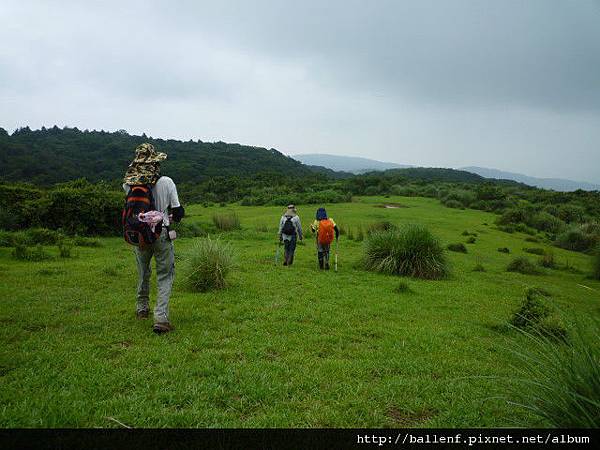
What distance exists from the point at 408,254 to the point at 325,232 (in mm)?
2811

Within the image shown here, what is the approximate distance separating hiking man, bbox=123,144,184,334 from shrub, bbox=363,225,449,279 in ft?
27.2

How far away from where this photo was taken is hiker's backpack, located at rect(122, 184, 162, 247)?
5875 millimetres

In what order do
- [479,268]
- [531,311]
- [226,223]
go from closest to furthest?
1. [531,311]
2. [479,268]
3. [226,223]

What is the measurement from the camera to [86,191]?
19.2 metres

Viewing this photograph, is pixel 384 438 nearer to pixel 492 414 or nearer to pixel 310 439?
pixel 310 439

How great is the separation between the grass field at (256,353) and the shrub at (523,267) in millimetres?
5314

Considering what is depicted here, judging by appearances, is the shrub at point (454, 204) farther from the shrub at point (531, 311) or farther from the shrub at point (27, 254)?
the shrub at point (27, 254)

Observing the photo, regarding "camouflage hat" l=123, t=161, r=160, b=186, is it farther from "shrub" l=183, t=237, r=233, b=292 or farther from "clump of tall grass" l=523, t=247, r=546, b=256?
"clump of tall grass" l=523, t=247, r=546, b=256

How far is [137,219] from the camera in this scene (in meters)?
5.86

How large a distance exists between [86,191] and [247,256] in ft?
30.7

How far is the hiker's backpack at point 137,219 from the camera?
588 centimetres

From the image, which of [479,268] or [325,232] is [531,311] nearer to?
A: [325,232]

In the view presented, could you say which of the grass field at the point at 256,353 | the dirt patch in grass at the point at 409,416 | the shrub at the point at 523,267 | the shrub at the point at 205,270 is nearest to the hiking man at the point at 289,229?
the grass field at the point at 256,353

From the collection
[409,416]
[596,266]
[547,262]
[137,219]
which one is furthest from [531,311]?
[547,262]
